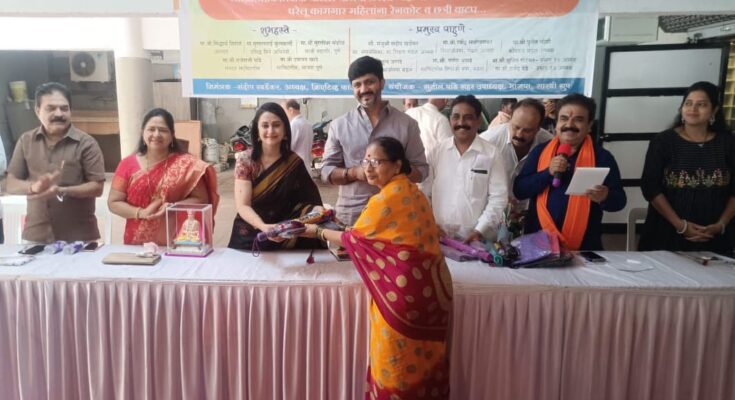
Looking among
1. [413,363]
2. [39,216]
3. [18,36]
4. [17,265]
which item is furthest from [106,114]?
[413,363]

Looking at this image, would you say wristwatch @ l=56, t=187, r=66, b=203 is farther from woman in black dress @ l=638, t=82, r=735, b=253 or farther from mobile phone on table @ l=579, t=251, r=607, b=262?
woman in black dress @ l=638, t=82, r=735, b=253

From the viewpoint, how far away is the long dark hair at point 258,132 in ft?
→ 7.80

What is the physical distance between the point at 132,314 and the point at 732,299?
240 centimetres

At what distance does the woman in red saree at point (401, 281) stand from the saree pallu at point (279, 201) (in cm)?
64

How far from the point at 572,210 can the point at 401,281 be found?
113cm

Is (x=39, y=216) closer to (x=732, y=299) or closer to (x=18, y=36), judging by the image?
(x=18, y=36)

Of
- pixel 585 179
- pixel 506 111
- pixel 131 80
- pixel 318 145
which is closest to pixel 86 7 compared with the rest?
pixel 131 80

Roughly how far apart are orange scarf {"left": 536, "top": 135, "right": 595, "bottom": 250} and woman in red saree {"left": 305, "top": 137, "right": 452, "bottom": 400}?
91cm

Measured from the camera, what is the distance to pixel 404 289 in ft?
5.76

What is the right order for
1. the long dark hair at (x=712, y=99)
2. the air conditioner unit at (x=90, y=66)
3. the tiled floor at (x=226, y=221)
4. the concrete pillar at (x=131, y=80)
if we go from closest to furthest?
1. the long dark hair at (x=712, y=99)
2. the concrete pillar at (x=131, y=80)
3. the tiled floor at (x=226, y=221)
4. the air conditioner unit at (x=90, y=66)

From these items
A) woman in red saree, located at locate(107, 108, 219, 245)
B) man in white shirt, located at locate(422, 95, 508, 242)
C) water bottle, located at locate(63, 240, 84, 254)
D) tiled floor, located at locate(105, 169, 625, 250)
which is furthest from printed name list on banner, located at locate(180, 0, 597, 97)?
tiled floor, located at locate(105, 169, 625, 250)

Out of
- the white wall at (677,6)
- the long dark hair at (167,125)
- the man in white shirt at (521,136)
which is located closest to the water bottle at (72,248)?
the long dark hair at (167,125)

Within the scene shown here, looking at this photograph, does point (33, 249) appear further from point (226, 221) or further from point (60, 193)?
point (226, 221)

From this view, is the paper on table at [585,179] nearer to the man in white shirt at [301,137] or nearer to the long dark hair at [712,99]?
the long dark hair at [712,99]
